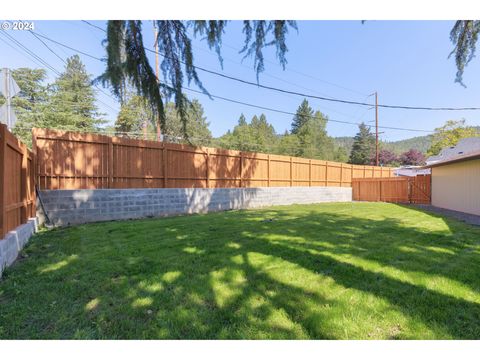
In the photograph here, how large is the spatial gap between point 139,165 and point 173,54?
18.4 feet

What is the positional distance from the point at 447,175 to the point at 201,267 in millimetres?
13092

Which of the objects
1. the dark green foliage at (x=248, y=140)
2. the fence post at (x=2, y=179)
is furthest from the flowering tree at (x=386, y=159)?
the fence post at (x=2, y=179)

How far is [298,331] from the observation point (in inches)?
74.2

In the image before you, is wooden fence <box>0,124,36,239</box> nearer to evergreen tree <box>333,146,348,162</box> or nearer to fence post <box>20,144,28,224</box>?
→ fence post <box>20,144,28,224</box>

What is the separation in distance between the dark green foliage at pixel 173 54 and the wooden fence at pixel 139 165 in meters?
5.03

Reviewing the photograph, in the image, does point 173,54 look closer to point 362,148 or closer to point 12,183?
point 12,183

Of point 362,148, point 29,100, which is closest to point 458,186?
point 29,100

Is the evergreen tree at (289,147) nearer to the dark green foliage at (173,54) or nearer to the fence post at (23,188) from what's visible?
the fence post at (23,188)

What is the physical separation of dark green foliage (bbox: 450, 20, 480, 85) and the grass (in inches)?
116

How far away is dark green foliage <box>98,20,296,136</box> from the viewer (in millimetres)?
2729

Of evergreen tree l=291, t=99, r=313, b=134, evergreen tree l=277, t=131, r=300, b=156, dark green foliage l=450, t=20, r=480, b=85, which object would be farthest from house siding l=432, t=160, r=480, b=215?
evergreen tree l=291, t=99, r=313, b=134

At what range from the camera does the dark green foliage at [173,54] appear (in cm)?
273

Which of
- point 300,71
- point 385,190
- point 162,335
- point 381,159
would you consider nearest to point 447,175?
point 385,190

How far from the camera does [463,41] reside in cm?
368
